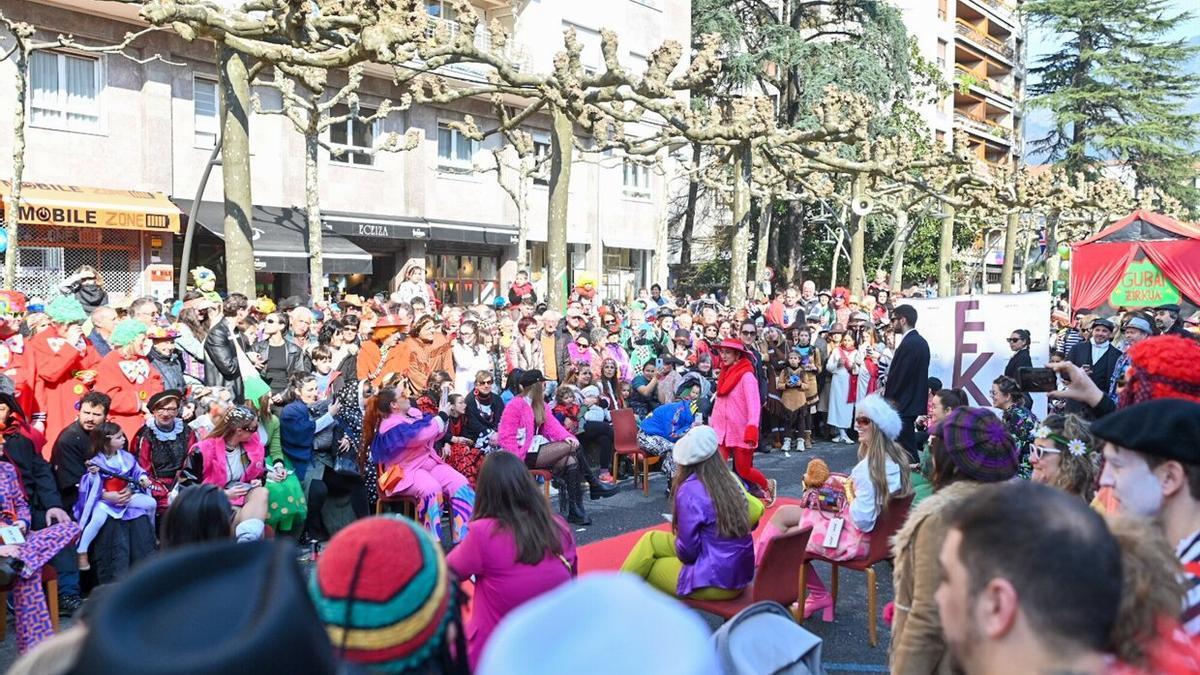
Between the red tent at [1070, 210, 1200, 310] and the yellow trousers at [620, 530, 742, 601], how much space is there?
19208mm

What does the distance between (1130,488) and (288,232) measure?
22.5 meters

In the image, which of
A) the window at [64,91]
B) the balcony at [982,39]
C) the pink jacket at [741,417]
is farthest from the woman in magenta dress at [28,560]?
the balcony at [982,39]

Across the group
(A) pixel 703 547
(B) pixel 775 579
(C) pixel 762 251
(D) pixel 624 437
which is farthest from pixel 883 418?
(C) pixel 762 251

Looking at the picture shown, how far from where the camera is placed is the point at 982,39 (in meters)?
60.0

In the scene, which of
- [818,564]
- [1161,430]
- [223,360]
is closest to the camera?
[1161,430]

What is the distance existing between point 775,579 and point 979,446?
6.13 feet

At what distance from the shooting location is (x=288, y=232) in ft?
75.7

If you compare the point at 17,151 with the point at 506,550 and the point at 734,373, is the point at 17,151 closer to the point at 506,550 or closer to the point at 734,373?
the point at 734,373

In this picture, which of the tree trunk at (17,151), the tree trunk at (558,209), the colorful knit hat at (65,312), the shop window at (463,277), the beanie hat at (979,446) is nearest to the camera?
the beanie hat at (979,446)

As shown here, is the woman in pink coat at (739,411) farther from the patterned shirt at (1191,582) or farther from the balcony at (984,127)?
the balcony at (984,127)

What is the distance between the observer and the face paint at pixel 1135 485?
8.80 ft

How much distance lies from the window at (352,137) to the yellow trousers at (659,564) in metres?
21.9

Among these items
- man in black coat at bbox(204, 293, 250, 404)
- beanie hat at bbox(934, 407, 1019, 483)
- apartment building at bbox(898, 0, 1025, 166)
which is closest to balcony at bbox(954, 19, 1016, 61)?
apartment building at bbox(898, 0, 1025, 166)

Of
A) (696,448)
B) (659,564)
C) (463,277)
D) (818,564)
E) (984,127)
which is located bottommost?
(818,564)
